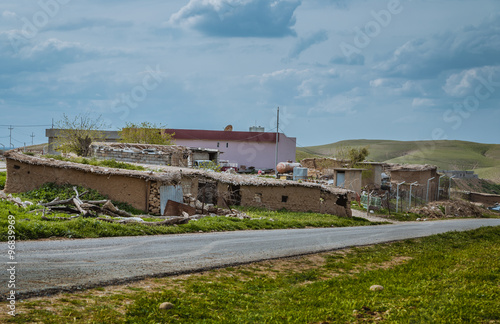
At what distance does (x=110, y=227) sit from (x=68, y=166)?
1033 cm

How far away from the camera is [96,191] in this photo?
77.4 feet

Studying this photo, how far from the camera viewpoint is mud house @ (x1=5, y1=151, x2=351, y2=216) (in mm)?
23391

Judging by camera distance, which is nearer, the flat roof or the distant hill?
the flat roof

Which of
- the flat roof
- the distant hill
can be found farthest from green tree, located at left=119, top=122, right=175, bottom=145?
the distant hill

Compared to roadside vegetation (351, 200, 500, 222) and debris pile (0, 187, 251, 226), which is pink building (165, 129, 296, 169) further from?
debris pile (0, 187, 251, 226)

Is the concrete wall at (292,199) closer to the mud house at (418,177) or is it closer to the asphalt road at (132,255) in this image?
the asphalt road at (132,255)

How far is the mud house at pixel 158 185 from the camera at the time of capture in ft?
76.7

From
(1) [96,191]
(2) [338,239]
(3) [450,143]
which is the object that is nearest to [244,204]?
(1) [96,191]

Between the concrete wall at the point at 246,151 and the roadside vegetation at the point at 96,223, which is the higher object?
the concrete wall at the point at 246,151

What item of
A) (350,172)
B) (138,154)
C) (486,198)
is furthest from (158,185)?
(486,198)

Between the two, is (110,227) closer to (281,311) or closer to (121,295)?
(121,295)

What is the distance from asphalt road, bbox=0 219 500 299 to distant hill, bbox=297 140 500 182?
121 metres

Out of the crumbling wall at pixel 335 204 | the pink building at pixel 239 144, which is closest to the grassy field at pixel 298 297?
the crumbling wall at pixel 335 204

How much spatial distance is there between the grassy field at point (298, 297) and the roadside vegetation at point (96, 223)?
554 cm
